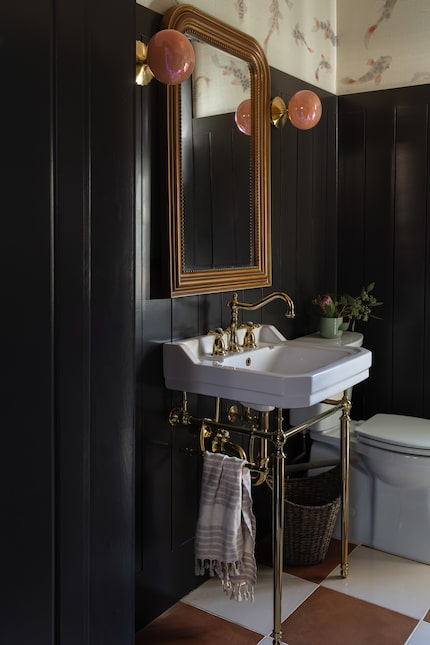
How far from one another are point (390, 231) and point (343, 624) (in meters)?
1.69

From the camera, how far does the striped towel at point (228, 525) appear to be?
1.91m

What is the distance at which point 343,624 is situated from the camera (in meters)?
2.04

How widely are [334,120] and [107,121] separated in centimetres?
212

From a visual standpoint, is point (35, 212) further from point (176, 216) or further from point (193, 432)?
point (193, 432)

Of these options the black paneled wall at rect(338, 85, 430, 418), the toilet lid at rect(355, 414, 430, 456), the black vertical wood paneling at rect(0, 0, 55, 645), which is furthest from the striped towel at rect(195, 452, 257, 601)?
the black paneled wall at rect(338, 85, 430, 418)

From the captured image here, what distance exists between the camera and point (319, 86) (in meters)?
2.89

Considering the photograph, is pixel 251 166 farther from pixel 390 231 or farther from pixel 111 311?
pixel 111 311

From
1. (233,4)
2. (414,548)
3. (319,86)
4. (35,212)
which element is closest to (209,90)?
(233,4)

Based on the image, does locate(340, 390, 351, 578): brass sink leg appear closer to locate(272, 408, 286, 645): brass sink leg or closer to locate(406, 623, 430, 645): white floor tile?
locate(406, 623, 430, 645): white floor tile

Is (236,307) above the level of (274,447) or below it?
above

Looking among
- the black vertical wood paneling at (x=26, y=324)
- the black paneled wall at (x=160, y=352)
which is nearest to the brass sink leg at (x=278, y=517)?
the black paneled wall at (x=160, y=352)

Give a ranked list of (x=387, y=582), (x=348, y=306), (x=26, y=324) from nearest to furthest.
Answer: (x=26, y=324) < (x=387, y=582) < (x=348, y=306)

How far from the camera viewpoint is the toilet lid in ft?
7.91

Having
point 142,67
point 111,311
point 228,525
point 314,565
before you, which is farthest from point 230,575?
point 142,67
